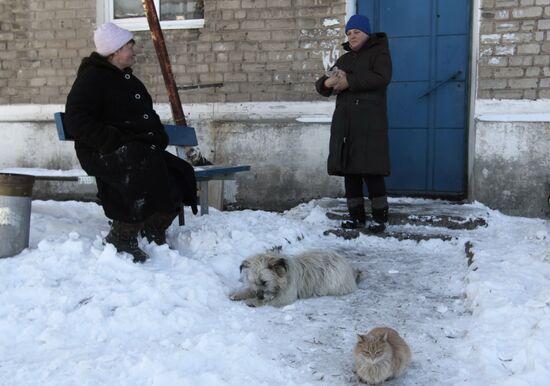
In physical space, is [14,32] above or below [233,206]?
above

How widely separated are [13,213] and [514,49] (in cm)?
521

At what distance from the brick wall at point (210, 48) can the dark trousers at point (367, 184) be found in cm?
183

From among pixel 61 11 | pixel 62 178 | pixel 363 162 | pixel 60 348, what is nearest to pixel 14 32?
pixel 61 11

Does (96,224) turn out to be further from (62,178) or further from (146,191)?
(146,191)

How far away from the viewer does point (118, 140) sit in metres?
4.08

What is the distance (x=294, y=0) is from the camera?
6906mm

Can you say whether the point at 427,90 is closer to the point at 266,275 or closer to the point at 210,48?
the point at 210,48

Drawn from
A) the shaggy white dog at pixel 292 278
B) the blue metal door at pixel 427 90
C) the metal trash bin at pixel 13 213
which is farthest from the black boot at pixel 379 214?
the metal trash bin at pixel 13 213

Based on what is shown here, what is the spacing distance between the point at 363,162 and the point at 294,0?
2.70 m

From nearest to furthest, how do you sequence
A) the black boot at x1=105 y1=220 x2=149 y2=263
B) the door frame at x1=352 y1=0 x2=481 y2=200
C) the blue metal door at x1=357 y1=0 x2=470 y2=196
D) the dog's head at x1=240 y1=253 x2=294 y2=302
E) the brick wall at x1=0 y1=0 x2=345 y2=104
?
the dog's head at x1=240 y1=253 x2=294 y2=302, the black boot at x1=105 y1=220 x2=149 y2=263, the door frame at x1=352 y1=0 x2=481 y2=200, the blue metal door at x1=357 y1=0 x2=470 y2=196, the brick wall at x1=0 y1=0 x2=345 y2=104

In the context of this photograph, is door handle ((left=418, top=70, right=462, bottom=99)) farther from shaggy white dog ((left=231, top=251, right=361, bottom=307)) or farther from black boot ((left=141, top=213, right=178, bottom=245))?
black boot ((left=141, top=213, right=178, bottom=245))

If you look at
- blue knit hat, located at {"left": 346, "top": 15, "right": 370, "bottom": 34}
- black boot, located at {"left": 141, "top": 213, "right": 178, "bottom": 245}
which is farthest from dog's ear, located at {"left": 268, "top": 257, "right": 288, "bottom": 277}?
blue knit hat, located at {"left": 346, "top": 15, "right": 370, "bottom": 34}

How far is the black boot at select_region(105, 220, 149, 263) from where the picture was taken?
13.8 ft

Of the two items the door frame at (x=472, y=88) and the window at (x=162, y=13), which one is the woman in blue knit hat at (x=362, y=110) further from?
the window at (x=162, y=13)
